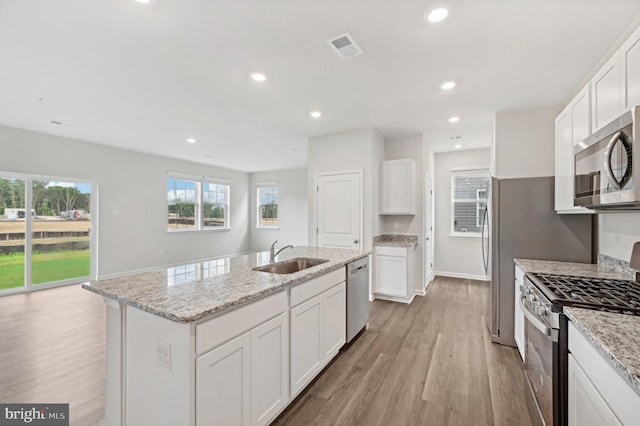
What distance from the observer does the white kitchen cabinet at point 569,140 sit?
200cm

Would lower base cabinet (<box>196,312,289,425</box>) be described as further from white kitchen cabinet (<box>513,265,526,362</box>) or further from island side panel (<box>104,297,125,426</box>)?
white kitchen cabinet (<box>513,265,526,362</box>)

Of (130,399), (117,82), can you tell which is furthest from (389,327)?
(117,82)

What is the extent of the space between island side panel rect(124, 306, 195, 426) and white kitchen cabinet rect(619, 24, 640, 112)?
2553 millimetres

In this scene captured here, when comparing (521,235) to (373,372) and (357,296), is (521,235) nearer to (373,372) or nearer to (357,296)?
(357,296)

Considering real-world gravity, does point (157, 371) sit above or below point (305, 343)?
above

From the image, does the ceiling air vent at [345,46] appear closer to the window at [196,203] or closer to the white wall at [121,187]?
the white wall at [121,187]

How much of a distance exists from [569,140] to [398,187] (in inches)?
93.1

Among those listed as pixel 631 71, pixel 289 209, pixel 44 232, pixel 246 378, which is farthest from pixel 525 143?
pixel 44 232

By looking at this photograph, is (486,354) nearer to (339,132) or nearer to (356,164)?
(356,164)

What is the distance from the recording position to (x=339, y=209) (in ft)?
14.7

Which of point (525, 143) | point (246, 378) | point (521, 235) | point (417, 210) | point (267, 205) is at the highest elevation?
point (525, 143)

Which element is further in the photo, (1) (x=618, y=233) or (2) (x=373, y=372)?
(2) (x=373, y=372)

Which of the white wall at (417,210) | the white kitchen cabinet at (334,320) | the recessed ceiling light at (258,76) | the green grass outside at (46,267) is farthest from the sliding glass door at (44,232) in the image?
the white wall at (417,210)

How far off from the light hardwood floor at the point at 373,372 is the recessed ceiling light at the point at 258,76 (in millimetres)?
2850
